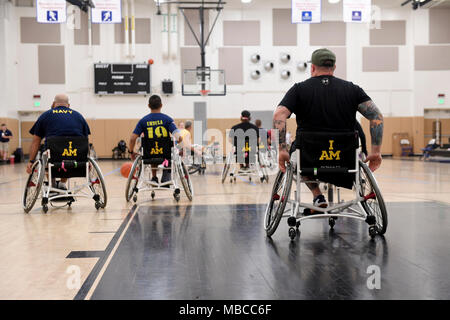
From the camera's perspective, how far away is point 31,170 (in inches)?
190

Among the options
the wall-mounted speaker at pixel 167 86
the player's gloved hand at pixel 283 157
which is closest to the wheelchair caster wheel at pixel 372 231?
the player's gloved hand at pixel 283 157

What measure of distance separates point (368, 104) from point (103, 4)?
32.8ft

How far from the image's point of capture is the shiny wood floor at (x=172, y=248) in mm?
2127

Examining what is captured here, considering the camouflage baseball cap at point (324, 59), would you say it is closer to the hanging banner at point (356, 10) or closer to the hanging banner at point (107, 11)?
the hanging banner at point (356, 10)

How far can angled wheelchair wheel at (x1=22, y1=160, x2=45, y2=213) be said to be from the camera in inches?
183

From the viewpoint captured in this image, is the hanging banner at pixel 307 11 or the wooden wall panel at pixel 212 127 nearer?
the hanging banner at pixel 307 11

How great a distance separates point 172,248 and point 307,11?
987 cm

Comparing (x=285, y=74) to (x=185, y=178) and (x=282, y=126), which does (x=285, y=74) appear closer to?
(x=185, y=178)

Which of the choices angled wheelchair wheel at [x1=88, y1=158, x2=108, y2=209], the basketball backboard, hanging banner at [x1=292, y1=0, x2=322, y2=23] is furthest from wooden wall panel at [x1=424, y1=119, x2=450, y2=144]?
angled wheelchair wheel at [x1=88, y1=158, x2=108, y2=209]

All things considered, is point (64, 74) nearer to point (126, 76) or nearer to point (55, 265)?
point (126, 76)

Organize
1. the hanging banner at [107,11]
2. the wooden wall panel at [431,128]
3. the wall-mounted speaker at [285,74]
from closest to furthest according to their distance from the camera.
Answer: the hanging banner at [107,11] → the wall-mounted speaker at [285,74] → the wooden wall panel at [431,128]

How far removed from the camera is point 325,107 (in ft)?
10.4

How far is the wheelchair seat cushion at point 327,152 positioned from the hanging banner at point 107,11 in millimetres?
9723
